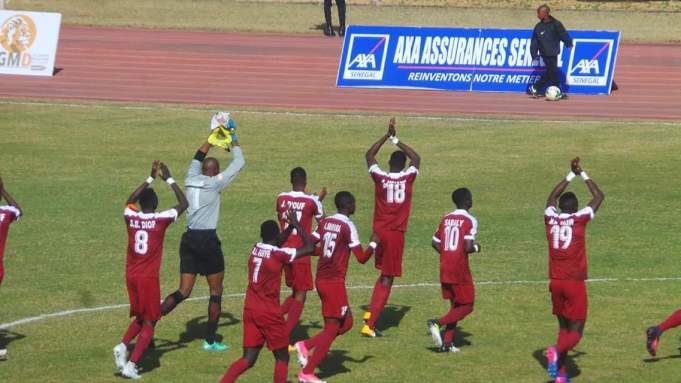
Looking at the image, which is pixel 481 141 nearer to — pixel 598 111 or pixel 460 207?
pixel 598 111

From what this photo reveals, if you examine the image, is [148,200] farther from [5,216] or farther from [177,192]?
[5,216]

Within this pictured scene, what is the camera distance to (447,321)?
1578 centimetres

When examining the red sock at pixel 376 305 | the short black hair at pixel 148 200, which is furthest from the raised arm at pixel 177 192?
the red sock at pixel 376 305

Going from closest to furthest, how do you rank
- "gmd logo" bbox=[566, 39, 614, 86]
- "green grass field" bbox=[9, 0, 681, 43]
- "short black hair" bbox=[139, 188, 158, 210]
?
"short black hair" bbox=[139, 188, 158, 210]
"gmd logo" bbox=[566, 39, 614, 86]
"green grass field" bbox=[9, 0, 681, 43]

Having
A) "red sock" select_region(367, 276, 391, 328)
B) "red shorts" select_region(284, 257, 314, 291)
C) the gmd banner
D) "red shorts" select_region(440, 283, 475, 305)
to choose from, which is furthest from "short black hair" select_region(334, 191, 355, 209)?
the gmd banner

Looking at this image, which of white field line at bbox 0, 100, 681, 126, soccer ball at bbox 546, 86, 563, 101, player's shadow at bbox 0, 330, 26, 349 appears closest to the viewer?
player's shadow at bbox 0, 330, 26, 349

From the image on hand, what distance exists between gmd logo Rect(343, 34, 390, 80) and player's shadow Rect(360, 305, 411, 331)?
18953 millimetres

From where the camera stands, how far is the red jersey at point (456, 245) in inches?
615

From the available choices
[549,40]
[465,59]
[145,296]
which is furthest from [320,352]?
[465,59]

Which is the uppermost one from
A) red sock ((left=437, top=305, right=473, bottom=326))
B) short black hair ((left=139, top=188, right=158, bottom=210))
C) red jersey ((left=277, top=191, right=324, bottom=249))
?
red jersey ((left=277, top=191, right=324, bottom=249))

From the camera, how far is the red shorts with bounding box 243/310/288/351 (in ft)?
44.6

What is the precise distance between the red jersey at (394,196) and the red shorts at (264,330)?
144 inches

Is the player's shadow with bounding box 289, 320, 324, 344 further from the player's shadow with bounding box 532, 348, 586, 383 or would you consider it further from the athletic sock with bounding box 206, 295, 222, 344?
the player's shadow with bounding box 532, 348, 586, 383

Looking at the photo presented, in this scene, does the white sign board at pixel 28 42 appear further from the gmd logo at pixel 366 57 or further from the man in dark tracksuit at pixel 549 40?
the man in dark tracksuit at pixel 549 40
